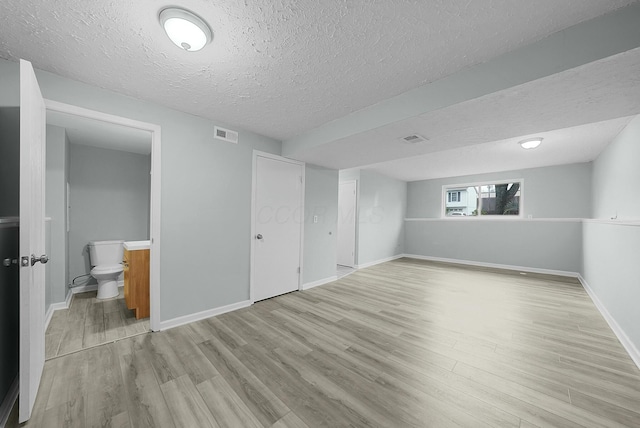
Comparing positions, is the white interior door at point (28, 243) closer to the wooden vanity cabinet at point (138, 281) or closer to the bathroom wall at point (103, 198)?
the wooden vanity cabinet at point (138, 281)

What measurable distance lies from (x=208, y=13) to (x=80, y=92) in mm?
1619

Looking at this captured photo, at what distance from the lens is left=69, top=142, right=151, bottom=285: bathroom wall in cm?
364

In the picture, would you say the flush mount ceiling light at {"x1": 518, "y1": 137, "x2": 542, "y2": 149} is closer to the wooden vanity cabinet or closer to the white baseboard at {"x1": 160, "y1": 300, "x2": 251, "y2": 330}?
the white baseboard at {"x1": 160, "y1": 300, "x2": 251, "y2": 330}

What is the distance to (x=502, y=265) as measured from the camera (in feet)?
19.0

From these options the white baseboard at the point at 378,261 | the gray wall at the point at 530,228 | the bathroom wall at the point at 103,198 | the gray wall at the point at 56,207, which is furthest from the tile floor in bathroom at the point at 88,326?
the gray wall at the point at 530,228

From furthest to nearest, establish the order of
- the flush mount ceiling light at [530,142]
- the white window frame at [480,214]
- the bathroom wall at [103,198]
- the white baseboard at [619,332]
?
the white window frame at [480,214] → the bathroom wall at [103,198] → the flush mount ceiling light at [530,142] → the white baseboard at [619,332]

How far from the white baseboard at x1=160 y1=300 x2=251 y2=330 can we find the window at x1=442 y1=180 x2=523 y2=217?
6179mm

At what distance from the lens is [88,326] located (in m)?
2.49

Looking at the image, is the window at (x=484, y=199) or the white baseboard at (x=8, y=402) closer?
the white baseboard at (x=8, y=402)

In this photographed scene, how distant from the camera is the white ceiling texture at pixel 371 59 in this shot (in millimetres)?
1327

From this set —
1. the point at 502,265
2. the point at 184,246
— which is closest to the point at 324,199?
the point at 184,246

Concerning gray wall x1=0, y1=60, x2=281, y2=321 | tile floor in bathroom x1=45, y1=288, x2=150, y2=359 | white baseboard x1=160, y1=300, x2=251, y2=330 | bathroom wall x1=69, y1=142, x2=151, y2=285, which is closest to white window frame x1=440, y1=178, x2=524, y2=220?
gray wall x1=0, y1=60, x2=281, y2=321

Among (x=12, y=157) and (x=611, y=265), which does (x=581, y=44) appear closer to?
(x=611, y=265)

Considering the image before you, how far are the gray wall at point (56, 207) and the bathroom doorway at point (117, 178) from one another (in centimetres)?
4
